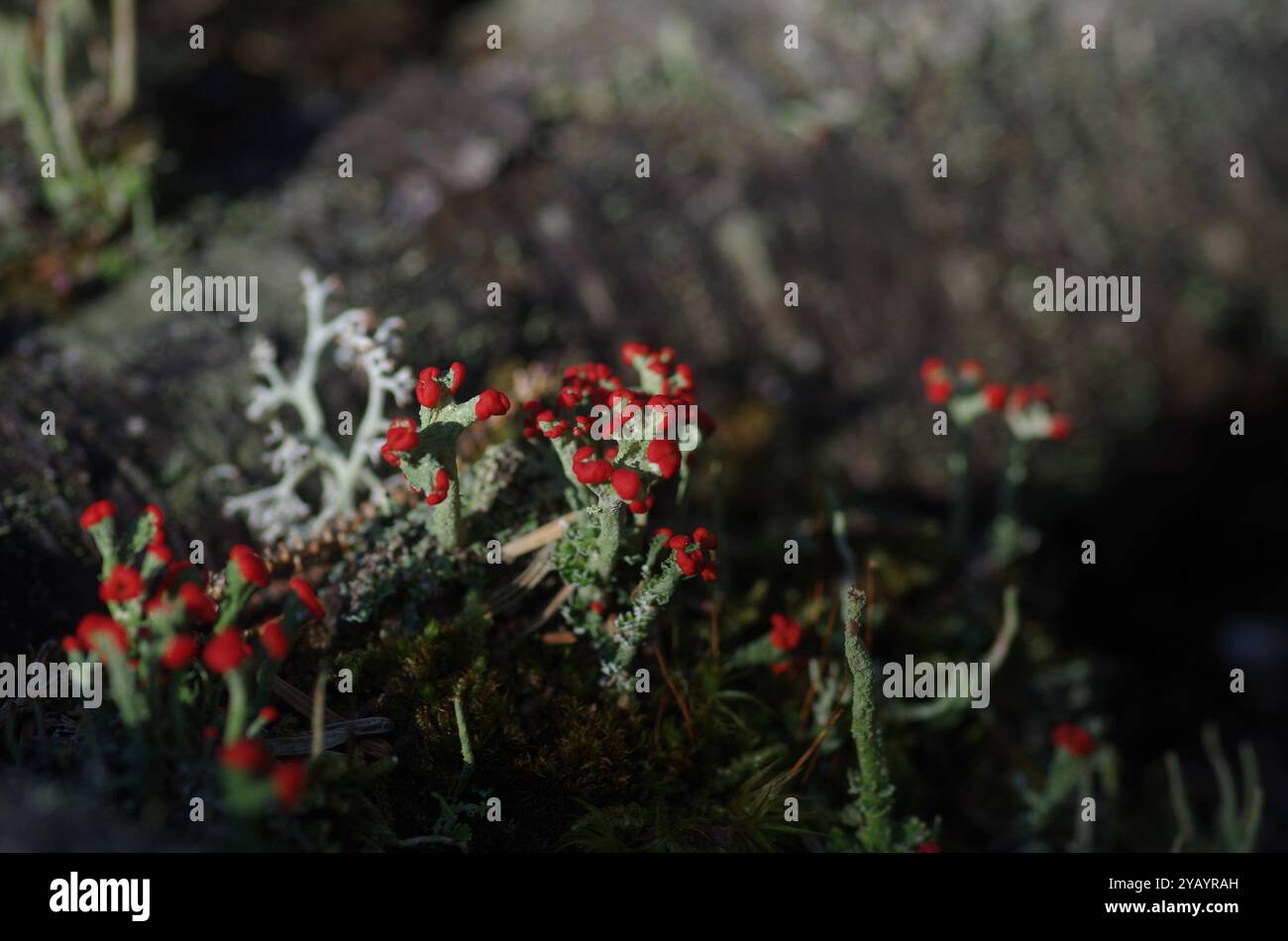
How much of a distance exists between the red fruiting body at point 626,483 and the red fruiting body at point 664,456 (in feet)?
0.18

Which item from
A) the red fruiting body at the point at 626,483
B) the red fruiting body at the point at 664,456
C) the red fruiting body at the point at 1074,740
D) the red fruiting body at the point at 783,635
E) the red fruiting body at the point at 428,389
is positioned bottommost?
the red fruiting body at the point at 1074,740

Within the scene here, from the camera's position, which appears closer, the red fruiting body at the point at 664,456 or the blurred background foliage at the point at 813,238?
the red fruiting body at the point at 664,456

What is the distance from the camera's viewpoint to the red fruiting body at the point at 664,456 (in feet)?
6.37

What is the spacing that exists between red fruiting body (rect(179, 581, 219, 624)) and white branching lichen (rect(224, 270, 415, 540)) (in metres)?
0.73

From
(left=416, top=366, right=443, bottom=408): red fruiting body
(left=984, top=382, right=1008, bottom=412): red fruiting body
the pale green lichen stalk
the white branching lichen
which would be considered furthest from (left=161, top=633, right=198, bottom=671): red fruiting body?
(left=984, top=382, right=1008, bottom=412): red fruiting body

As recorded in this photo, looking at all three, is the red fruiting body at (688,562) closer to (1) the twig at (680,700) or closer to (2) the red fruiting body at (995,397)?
(1) the twig at (680,700)

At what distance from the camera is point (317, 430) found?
8.84 feet

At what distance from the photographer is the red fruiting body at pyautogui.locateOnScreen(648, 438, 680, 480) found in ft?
6.37

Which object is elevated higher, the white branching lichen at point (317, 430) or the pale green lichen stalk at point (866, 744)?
the white branching lichen at point (317, 430)

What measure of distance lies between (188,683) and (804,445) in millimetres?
2421

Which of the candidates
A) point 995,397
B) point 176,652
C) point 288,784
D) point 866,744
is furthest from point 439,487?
point 995,397

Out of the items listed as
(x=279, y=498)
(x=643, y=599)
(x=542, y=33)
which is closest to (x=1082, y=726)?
(x=643, y=599)

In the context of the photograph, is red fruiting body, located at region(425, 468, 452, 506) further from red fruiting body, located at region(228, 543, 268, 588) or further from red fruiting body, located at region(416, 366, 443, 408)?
Result: red fruiting body, located at region(228, 543, 268, 588)

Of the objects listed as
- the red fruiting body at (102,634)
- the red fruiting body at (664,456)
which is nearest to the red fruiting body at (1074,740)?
the red fruiting body at (664,456)
